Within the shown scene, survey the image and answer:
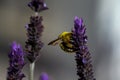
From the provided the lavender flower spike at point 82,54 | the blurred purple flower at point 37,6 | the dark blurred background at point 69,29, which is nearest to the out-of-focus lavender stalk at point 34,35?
the blurred purple flower at point 37,6

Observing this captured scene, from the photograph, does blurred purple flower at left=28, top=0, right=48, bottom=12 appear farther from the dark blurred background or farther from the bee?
the dark blurred background

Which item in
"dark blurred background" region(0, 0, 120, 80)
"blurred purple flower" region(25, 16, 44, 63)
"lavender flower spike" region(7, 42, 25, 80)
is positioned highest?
"dark blurred background" region(0, 0, 120, 80)

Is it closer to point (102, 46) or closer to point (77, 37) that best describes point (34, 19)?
point (77, 37)

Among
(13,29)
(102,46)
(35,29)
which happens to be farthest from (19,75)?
(13,29)

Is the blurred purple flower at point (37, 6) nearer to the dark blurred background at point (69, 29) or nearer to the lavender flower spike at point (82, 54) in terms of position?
the lavender flower spike at point (82, 54)

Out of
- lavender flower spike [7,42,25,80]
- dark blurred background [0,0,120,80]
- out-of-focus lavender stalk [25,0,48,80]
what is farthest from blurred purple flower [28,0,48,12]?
Result: dark blurred background [0,0,120,80]

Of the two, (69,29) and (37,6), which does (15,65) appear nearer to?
(37,6)

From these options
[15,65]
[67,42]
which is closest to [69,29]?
[67,42]
